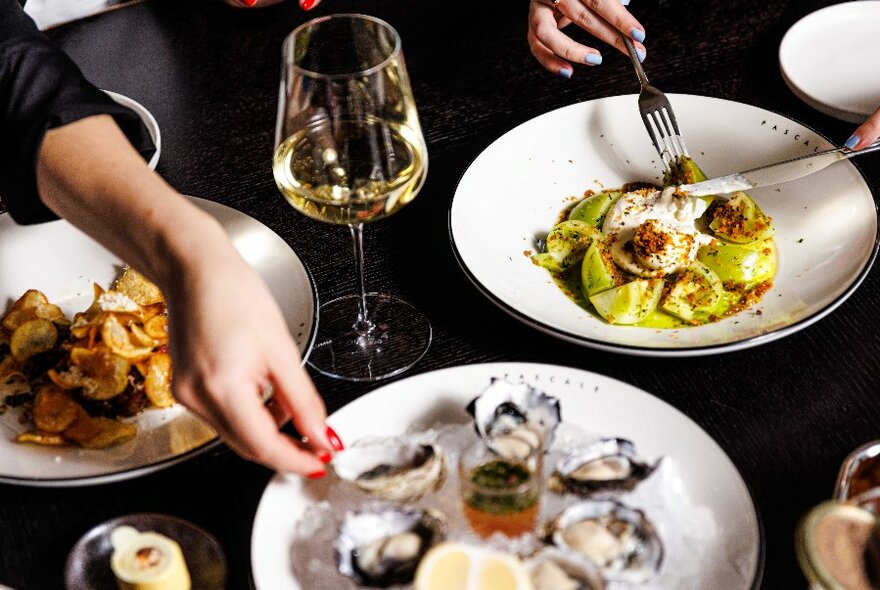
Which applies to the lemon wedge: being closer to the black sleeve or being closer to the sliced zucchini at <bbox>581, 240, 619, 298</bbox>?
A: the sliced zucchini at <bbox>581, 240, 619, 298</bbox>

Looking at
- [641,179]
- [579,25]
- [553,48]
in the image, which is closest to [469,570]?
[641,179]

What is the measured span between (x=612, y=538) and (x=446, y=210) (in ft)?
2.36

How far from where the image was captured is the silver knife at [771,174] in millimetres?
1401

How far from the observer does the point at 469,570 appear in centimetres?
83

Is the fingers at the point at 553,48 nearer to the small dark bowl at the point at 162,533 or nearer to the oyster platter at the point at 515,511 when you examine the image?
the oyster platter at the point at 515,511

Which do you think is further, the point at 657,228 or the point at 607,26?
the point at 607,26

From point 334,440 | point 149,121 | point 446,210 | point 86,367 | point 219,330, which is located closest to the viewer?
point 219,330

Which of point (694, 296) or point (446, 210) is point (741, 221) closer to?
point (694, 296)

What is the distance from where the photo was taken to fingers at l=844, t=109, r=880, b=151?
1443mm

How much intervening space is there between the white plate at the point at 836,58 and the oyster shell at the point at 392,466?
1.07 m

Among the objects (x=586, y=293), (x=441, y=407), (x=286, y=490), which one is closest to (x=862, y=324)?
(x=586, y=293)

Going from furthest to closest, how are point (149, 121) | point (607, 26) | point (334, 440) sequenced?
point (607, 26)
point (149, 121)
point (334, 440)

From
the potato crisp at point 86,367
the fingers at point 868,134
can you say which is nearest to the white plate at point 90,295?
the potato crisp at point 86,367

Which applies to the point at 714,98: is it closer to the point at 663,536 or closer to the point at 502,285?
the point at 502,285
